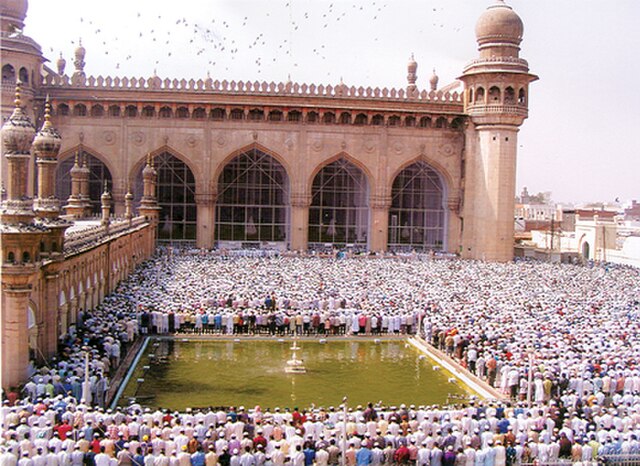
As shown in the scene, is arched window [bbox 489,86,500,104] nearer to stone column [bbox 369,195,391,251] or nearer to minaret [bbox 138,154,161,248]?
stone column [bbox 369,195,391,251]

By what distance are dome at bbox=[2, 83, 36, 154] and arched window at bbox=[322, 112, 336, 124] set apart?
22358 millimetres

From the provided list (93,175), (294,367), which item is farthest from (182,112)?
(294,367)

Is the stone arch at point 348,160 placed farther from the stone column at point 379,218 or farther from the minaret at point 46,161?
the minaret at point 46,161

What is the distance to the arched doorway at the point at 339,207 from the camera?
35312 mm

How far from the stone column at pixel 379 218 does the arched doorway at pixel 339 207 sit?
119cm

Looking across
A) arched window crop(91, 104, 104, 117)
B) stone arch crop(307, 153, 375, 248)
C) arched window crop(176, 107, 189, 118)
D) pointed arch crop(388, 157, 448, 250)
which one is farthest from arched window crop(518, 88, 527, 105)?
arched window crop(91, 104, 104, 117)

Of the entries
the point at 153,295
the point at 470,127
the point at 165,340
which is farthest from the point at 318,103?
the point at 165,340

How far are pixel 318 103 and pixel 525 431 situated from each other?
2440 centimetres

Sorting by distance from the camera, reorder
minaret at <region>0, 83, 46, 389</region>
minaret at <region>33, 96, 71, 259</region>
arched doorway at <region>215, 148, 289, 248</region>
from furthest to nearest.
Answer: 1. arched doorway at <region>215, 148, 289, 248</region>
2. minaret at <region>33, 96, 71, 259</region>
3. minaret at <region>0, 83, 46, 389</region>

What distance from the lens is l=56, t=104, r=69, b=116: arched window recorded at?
31.9m

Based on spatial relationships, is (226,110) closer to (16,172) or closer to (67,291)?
(67,291)

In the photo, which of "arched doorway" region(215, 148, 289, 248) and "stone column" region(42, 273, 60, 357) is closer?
"stone column" region(42, 273, 60, 357)

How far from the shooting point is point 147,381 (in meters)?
13.7

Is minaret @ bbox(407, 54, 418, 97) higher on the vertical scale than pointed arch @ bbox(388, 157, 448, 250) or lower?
higher
